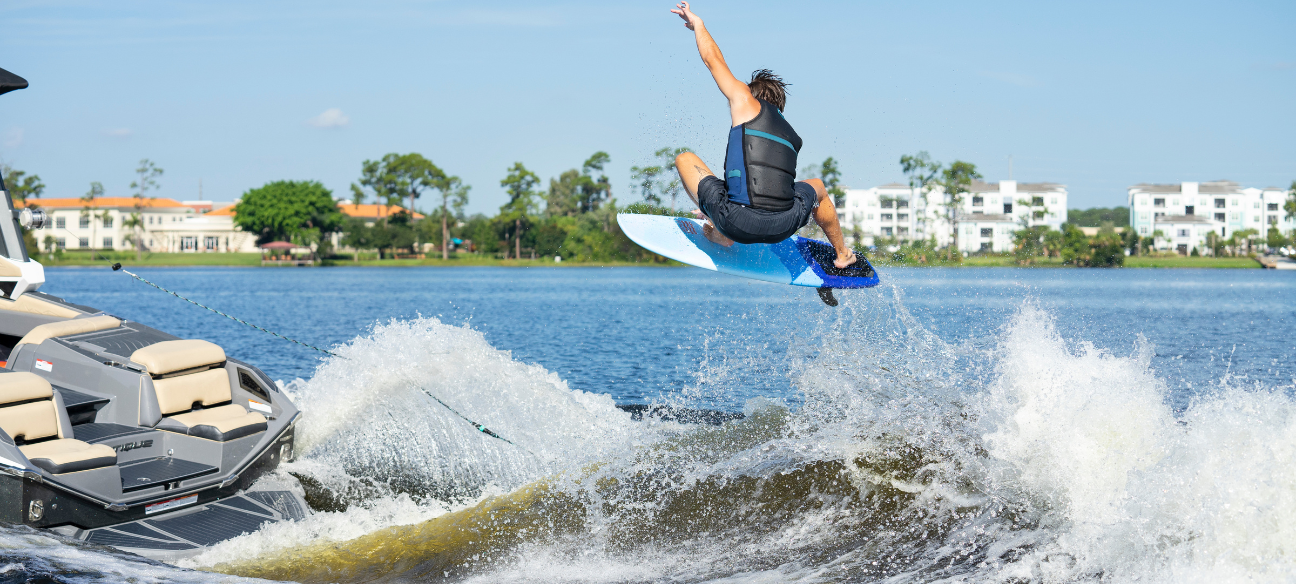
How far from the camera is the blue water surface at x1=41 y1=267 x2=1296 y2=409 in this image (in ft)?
53.2

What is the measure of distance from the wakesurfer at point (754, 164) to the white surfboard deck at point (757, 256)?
64.5 inches

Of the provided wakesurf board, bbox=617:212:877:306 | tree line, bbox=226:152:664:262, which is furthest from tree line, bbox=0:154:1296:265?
wakesurf board, bbox=617:212:877:306

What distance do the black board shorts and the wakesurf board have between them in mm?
1452

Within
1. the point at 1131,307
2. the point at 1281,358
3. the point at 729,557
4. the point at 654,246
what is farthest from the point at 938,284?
the point at 729,557

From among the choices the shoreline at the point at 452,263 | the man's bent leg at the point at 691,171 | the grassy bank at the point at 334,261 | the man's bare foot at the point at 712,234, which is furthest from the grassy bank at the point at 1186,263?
the man's bent leg at the point at 691,171

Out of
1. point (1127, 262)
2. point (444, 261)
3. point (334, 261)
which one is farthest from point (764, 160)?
point (334, 261)

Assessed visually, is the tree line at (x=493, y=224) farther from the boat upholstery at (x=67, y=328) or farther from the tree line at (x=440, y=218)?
the boat upholstery at (x=67, y=328)

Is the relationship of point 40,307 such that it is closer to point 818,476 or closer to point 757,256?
point 757,256

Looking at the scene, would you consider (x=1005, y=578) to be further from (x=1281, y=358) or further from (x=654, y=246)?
(x=1281, y=358)

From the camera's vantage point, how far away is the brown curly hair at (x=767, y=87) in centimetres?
702

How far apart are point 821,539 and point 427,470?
12.8ft

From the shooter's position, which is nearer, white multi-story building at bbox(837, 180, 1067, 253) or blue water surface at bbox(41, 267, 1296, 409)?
blue water surface at bbox(41, 267, 1296, 409)

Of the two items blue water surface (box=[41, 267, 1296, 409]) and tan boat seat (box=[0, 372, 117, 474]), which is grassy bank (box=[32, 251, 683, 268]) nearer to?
blue water surface (box=[41, 267, 1296, 409])

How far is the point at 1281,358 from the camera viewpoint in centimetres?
1858
